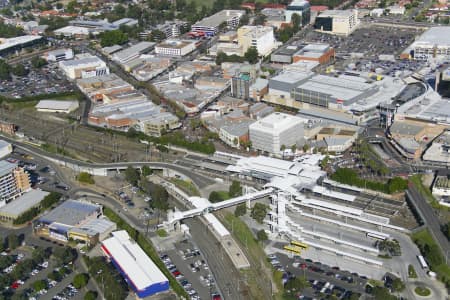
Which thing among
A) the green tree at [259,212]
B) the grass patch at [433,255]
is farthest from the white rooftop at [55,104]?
the grass patch at [433,255]

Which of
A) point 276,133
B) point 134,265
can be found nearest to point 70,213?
point 134,265

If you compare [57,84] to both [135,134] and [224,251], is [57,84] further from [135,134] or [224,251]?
[224,251]

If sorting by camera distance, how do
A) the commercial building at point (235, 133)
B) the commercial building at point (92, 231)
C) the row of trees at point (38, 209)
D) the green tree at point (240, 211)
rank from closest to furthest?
the commercial building at point (92, 231), the green tree at point (240, 211), the row of trees at point (38, 209), the commercial building at point (235, 133)

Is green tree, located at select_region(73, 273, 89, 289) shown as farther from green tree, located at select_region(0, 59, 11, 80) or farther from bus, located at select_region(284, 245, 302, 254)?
green tree, located at select_region(0, 59, 11, 80)

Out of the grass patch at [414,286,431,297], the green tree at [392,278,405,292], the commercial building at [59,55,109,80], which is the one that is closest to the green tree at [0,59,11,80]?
the commercial building at [59,55,109,80]

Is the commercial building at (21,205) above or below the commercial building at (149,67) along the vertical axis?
below

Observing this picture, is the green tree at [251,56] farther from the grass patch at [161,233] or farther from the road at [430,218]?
the grass patch at [161,233]
